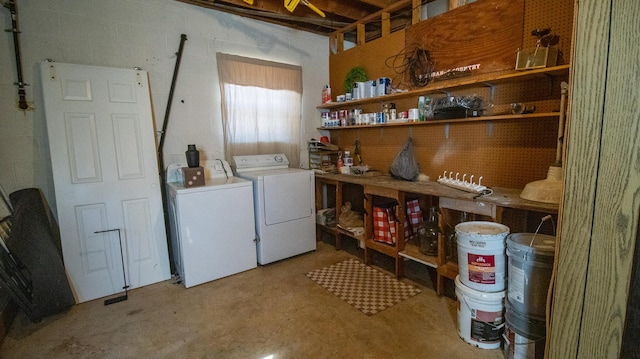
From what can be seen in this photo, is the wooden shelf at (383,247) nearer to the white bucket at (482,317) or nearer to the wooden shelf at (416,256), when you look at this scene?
the wooden shelf at (416,256)

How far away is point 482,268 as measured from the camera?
1.70 meters

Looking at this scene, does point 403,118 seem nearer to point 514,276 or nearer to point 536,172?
point 536,172

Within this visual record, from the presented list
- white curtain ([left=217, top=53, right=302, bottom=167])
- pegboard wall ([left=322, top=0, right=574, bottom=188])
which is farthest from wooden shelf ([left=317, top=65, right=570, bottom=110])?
white curtain ([left=217, top=53, right=302, bottom=167])

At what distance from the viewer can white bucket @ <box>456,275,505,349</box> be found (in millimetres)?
1680

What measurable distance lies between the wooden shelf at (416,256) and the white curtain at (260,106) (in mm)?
1760

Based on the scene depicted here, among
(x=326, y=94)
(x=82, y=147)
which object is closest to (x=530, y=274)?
(x=326, y=94)

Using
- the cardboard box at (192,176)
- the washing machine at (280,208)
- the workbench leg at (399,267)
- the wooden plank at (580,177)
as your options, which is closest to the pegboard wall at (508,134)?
the workbench leg at (399,267)

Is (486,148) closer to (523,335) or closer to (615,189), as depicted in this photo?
(523,335)

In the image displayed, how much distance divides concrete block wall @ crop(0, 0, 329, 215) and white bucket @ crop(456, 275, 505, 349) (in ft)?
8.73

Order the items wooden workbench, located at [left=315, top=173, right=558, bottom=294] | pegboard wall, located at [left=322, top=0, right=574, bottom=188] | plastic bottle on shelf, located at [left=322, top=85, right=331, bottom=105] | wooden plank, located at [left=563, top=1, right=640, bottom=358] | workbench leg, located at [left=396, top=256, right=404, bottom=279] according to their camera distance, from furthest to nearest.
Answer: plastic bottle on shelf, located at [left=322, top=85, right=331, bottom=105]
workbench leg, located at [left=396, top=256, right=404, bottom=279]
pegboard wall, located at [left=322, top=0, right=574, bottom=188]
wooden workbench, located at [left=315, top=173, right=558, bottom=294]
wooden plank, located at [left=563, top=1, right=640, bottom=358]

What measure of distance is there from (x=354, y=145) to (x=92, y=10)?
2.83 metres

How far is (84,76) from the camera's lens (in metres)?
2.35

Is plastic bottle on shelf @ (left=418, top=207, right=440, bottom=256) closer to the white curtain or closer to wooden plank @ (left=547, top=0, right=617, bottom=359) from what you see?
wooden plank @ (left=547, top=0, right=617, bottom=359)

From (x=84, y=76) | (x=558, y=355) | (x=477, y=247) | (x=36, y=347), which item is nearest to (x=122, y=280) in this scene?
(x=36, y=347)
